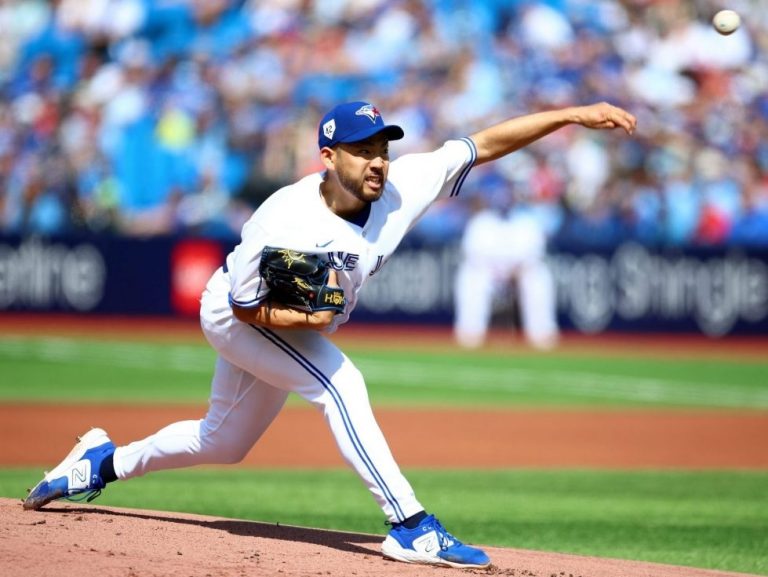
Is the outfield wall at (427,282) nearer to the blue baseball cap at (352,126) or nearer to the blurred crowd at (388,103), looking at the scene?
the blurred crowd at (388,103)

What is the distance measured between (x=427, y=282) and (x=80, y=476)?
1489 cm

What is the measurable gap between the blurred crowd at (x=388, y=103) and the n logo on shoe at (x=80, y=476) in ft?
47.6

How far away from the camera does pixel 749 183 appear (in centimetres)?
2005

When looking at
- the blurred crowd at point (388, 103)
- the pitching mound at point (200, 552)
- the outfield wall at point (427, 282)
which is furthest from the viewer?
the blurred crowd at point (388, 103)

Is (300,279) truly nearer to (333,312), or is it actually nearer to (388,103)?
(333,312)

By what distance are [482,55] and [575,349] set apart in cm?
534

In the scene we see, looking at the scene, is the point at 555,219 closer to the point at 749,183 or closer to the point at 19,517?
the point at 749,183

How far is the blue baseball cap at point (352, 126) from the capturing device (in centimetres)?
486

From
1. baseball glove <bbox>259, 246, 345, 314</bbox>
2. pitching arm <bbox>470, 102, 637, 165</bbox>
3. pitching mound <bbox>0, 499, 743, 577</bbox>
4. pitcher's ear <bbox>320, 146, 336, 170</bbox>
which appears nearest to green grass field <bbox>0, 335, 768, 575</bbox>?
pitching mound <bbox>0, 499, 743, 577</bbox>

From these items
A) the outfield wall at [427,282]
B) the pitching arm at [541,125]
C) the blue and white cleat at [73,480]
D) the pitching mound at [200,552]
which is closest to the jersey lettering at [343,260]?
the pitching arm at [541,125]

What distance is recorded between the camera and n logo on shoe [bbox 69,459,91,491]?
5543 mm

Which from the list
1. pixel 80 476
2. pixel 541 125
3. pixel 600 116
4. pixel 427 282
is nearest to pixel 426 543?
pixel 80 476

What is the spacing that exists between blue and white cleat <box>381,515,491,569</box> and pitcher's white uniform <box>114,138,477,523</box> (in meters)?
0.08

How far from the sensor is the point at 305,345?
4.96 meters
